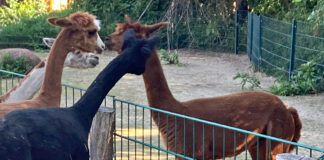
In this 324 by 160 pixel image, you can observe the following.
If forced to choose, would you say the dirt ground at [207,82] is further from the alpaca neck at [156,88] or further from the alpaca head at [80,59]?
the alpaca head at [80,59]

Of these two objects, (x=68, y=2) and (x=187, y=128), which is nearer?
(x=187, y=128)

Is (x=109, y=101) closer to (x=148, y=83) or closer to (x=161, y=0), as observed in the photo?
(x=148, y=83)

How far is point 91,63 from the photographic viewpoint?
18.1ft

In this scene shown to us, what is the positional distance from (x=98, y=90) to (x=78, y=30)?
5.21 ft

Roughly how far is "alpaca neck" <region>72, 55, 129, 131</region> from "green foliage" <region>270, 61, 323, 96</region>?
697cm

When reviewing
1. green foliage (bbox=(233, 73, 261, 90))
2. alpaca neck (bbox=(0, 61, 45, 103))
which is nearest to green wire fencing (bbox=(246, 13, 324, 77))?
green foliage (bbox=(233, 73, 261, 90))

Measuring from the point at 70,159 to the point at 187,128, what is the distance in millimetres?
1606

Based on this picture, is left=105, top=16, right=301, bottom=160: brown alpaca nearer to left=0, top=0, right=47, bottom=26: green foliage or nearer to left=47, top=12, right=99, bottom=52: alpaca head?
left=47, top=12, right=99, bottom=52: alpaca head

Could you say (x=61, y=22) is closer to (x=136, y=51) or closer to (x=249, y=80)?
(x=136, y=51)

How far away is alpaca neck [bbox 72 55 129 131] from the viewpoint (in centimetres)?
357

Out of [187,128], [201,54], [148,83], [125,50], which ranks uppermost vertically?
[125,50]

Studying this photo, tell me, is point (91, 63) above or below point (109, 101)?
above

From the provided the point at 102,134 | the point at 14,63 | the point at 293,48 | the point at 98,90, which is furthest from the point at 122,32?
the point at 14,63

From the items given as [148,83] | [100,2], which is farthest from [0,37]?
[148,83]
